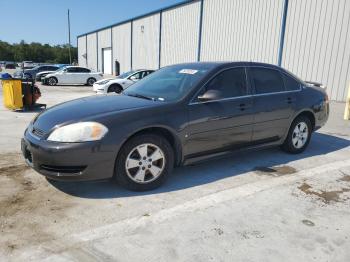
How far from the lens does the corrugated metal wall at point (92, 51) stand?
46094 mm

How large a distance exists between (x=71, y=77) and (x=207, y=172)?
2078 cm

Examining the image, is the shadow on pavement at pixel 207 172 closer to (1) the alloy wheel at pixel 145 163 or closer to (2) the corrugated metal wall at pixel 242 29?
(1) the alloy wheel at pixel 145 163

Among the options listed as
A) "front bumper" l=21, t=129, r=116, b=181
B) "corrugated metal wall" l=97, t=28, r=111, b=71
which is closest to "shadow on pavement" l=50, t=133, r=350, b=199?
"front bumper" l=21, t=129, r=116, b=181

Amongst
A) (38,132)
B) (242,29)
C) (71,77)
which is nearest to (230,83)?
(38,132)

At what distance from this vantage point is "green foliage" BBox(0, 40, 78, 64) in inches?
3728

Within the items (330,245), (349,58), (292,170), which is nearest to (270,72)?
(292,170)

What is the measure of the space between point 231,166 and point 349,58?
11.2 m

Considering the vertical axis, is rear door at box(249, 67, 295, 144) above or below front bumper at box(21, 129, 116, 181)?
above

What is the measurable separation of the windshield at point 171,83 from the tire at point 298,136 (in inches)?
75.6

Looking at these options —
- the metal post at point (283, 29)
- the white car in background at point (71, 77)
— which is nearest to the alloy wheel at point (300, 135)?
the metal post at point (283, 29)

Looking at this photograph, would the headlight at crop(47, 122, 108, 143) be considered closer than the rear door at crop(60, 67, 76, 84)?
Yes

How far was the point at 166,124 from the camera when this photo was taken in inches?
157

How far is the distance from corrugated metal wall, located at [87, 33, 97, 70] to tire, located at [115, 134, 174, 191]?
4445cm

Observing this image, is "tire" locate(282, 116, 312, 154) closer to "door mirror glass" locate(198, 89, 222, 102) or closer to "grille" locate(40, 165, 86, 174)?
"door mirror glass" locate(198, 89, 222, 102)
